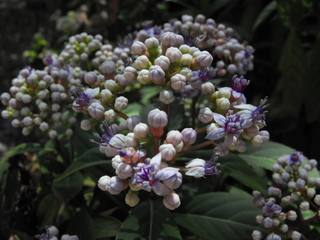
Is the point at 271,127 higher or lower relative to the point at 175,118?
lower

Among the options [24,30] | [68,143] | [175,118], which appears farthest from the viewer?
[24,30]

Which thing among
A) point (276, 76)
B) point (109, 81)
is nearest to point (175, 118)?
point (109, 81)

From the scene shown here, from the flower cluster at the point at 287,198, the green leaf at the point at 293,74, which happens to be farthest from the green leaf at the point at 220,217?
the green leaf at the point at 293,74

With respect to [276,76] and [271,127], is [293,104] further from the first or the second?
[276,76]

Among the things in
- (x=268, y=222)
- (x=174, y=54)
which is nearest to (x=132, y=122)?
(x=174, y=54)

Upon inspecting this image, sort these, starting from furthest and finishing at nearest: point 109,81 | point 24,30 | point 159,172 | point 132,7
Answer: point 24,30, point 132,7, point 109,81, point 159,172

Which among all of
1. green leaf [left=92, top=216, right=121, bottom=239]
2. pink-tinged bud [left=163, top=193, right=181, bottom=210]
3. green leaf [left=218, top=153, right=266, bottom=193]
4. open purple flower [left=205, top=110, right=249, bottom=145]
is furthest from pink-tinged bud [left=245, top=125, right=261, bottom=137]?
green leaf [left=92, top=216, right=121, bottom=239]

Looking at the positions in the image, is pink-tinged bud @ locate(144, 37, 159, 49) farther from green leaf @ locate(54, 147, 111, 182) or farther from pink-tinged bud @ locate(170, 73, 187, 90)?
green leaf @ locate(54, 147, 111, 182)
